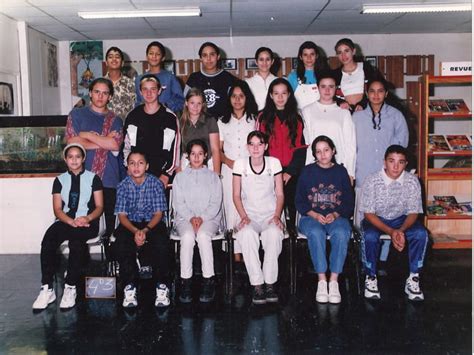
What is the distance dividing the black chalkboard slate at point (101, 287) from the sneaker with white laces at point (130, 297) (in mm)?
146

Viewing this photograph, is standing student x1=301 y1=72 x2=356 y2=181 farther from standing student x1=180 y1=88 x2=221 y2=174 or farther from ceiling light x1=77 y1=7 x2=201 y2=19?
ceiling light x1=77 y1=7 x2=201 y2=19

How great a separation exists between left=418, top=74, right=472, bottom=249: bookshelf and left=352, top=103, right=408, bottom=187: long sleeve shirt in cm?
95

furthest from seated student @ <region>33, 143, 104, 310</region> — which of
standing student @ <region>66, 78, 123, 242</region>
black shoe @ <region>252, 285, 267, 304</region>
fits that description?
black shoe @ <region>252, 285, 267, 304</region>

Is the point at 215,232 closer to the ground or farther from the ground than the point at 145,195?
closer to the ground

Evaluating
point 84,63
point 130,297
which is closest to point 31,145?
point 130,297

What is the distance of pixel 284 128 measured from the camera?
3.98 meters

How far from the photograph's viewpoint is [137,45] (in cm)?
772

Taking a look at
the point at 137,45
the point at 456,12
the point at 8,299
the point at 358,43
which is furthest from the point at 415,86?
the point at 8,299

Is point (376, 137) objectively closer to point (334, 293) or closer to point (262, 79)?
point (262, 79)

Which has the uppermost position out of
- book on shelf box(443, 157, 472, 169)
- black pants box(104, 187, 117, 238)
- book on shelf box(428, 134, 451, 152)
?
book on shelf box(428, 134, 451, 152)

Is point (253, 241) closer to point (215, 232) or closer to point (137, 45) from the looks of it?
point (215, 232)

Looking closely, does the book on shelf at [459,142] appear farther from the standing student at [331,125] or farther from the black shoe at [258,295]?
the black shoe at [258,295]

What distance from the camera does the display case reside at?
15.5 ft

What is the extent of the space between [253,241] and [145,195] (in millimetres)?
881
